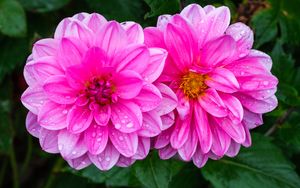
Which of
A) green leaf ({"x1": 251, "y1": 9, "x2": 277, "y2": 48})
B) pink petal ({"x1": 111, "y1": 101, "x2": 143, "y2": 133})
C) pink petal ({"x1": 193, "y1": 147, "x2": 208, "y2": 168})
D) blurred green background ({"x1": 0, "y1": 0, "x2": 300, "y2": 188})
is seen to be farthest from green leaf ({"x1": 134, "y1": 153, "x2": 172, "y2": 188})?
green leaf ({"x1": 251, "y1": 9, "x2": 277, "y2": 48})

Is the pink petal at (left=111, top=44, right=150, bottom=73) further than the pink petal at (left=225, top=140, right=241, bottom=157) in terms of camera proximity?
No

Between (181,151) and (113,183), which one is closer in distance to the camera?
(181,151)

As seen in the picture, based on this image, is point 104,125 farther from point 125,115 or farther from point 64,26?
point 64,26

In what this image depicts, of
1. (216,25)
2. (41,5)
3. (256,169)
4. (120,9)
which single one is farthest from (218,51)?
(41,5)

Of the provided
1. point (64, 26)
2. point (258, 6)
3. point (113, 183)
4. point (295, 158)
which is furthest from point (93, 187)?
point (64, 26)

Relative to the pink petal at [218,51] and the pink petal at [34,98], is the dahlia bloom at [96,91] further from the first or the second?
the pink petal at [218,51]

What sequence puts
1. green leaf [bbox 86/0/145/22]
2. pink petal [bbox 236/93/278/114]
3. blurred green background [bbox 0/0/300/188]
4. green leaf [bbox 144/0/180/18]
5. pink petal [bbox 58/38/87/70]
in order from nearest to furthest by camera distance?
pink petal [bbox 58/38/87/70], pink petal [bbox 236/93/278/114], green leaf [bbox 144/0/180/18], blurred green background [bbox 0/0/300/188], green leaf [bbox 86/0/145/22]

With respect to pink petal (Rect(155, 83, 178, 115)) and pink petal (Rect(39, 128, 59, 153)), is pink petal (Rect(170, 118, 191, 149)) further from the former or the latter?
pink petal (Rect(39, 128, 59, 153))

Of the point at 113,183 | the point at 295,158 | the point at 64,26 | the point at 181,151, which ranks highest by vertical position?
the point at 64,26
